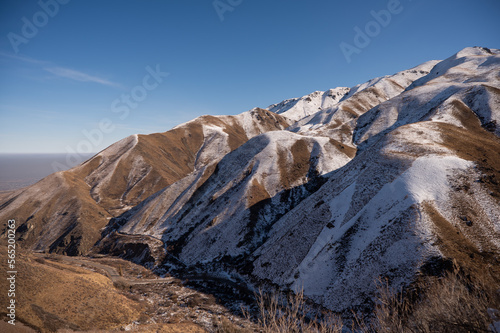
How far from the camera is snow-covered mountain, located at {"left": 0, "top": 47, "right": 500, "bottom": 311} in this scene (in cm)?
2970

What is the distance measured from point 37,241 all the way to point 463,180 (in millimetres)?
125260

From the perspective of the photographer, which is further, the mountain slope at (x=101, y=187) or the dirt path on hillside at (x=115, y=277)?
the mountain slope at (x=101, y=187)

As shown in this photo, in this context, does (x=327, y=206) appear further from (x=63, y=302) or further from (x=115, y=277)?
(x=115, y=277)

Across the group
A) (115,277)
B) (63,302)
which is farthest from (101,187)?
(63,302)

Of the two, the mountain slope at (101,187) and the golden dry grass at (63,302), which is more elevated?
the mountain slope at (101,187)

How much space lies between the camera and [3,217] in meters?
85.4

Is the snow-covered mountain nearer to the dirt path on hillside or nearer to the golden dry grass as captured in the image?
the dirt path on hillside

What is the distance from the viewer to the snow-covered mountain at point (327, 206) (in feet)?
97.5

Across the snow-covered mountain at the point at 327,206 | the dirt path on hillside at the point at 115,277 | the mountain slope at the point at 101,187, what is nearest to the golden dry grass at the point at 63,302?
the dirt path on hillside at the point at 115,277

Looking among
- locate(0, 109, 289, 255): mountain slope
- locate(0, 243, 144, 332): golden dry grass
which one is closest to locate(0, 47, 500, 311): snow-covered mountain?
locate(0, 109, 289, 255): mountain slope

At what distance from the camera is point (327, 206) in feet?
147

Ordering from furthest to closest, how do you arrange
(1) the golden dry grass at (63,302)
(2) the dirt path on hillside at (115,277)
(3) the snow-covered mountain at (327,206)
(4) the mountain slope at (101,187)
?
(4) the mountain slope at (101,187)
(2) the dirt path on hillside at (115,277)
(3) the snow-covered mountain at (327,206)
(1) the golden dry grass at (63,302)

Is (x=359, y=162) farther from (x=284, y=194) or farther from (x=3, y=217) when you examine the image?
(x=3, y=217)

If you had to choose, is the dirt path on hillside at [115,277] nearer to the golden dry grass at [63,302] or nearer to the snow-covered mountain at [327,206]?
the snow-covered mountain at [327,206]
